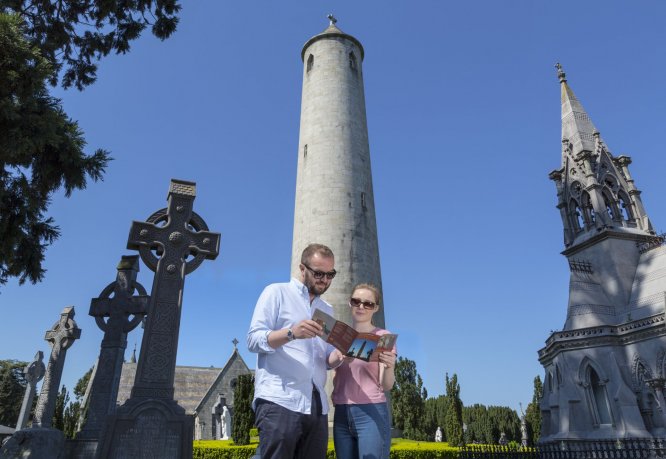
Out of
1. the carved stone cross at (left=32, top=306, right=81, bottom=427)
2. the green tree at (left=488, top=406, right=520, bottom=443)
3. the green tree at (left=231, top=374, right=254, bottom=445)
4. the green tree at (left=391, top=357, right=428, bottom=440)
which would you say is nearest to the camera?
the carved stone cross at (left=32, top=306, right=81, bottom=427)

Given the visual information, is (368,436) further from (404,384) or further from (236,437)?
(404,384)

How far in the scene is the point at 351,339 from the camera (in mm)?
3352

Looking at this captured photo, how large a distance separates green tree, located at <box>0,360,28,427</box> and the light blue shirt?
5784cm

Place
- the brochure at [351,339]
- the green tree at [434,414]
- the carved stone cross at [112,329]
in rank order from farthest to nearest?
1. the green tree at [434,414]
2. the carved stone cross at [112,329]
3. the brochure at [351,339]

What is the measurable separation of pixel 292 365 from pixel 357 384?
2.22 ft

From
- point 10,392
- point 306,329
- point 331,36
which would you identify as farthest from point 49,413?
point 10,392

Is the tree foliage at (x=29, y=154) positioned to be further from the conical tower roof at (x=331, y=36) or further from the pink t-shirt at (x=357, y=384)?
the conical tower roof at (x=331, y=36)

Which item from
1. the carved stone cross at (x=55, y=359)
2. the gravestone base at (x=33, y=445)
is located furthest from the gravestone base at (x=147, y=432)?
the carved stone cross at (x=55, y=359)

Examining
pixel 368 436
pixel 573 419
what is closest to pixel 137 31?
pixel 368 436

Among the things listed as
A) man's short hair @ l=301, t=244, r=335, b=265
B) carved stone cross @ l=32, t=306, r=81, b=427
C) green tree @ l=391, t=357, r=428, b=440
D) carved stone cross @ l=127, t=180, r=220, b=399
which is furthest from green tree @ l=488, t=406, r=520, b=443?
man's short hair @ l=301, t=244, r=335, b=265

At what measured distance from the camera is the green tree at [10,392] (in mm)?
48625

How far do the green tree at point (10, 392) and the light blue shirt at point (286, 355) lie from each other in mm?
57841

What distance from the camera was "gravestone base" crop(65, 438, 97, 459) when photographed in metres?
8.98

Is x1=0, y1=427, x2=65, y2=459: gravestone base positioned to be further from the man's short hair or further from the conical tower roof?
the conical tower roof
